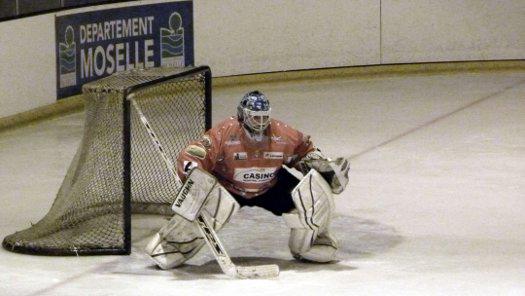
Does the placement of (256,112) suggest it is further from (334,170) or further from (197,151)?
(334,170)

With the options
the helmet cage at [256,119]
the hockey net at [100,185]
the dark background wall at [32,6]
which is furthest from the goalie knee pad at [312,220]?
the dark background wall at [32,6]

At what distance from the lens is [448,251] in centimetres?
681

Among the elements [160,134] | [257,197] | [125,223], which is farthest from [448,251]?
[160,134]

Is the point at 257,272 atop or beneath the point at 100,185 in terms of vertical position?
beneath

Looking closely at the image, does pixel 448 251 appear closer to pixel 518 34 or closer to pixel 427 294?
pixel 427 294

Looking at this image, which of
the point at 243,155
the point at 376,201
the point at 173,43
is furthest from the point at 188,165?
the point at 173,43

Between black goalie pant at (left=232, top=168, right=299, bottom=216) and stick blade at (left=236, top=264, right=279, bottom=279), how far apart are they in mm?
502

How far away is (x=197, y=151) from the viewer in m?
6.49

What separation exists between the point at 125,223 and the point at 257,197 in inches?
26.1

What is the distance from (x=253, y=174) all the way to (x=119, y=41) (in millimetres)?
4894

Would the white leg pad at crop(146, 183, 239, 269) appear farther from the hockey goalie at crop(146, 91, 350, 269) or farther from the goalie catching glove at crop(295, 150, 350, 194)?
the goalie catching glove at crop(295, 150, 350, 194)

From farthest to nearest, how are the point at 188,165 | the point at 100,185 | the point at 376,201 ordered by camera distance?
1. the point at 376,201
2. the point at 100,185
3. the point at 188,165

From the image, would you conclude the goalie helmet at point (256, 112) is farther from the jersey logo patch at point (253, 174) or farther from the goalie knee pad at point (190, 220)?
the goalie knee pad at point (190, 220)

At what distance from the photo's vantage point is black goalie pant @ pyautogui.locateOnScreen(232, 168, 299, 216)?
6.76 meters
